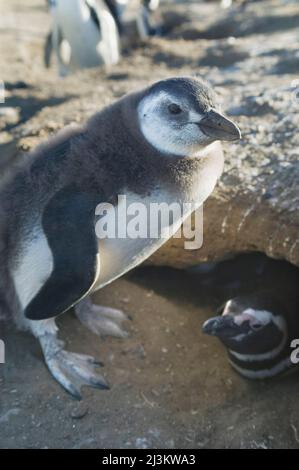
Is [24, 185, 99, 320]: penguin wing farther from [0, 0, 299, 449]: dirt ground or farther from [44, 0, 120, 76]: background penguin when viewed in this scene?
[44, 0, 120, 76]: background penguin

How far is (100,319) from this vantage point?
8.54 feet

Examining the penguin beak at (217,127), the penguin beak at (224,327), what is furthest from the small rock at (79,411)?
the penguin beak at (217,127)

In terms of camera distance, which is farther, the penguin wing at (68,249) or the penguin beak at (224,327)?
the penguin beak at (224,327)

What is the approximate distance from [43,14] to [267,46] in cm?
539

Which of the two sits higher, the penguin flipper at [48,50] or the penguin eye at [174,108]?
the penguin eye at [174,108]

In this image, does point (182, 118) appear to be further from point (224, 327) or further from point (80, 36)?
point (80, 36)

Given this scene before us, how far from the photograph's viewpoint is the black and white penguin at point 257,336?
2.48 metres

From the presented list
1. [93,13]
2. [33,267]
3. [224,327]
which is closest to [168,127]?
[33,267]

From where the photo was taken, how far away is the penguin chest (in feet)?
6.95

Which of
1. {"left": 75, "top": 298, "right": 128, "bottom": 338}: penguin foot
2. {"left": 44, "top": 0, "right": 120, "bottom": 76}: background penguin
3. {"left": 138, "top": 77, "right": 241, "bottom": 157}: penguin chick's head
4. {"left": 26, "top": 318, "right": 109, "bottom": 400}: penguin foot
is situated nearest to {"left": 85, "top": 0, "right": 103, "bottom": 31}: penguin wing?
{"left": 44, "top": 0, "right": 120, "bottom": 76}: background penguin

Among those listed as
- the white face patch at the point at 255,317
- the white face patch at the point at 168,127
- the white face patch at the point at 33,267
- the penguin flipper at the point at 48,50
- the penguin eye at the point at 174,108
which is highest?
the penguin eye at the point at 174,108

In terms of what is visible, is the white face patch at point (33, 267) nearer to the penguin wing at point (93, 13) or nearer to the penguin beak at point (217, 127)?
the penguin beak at point (217, 127)

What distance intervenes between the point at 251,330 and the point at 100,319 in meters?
0.62
